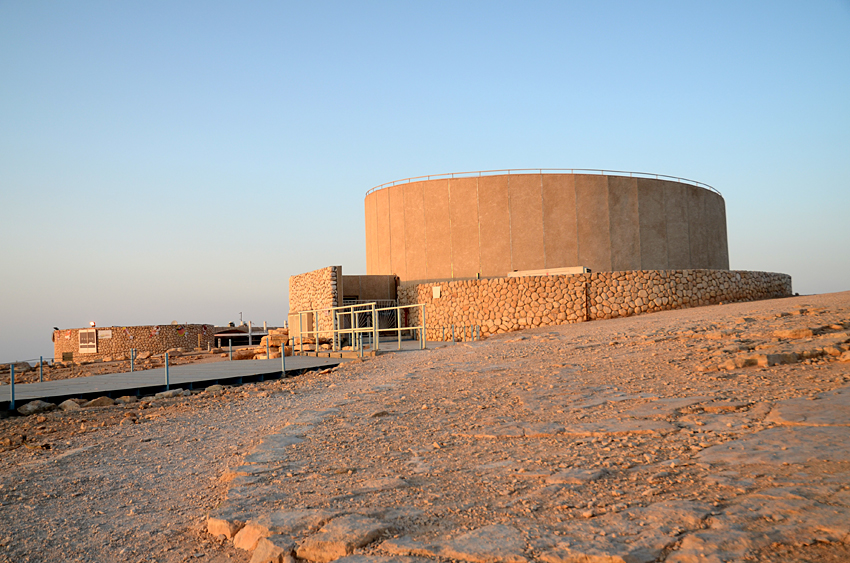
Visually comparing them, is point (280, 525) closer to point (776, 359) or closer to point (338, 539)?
point (338, 539)

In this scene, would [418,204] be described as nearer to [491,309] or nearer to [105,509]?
[491,309]

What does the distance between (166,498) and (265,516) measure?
1.45 metres

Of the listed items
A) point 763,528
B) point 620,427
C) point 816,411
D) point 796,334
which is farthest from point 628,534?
point 796,334

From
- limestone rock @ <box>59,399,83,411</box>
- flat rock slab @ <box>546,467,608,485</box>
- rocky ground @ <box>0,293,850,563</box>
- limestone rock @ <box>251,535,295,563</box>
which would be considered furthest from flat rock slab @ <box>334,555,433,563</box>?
limestone rock @ <box>59,399,83,411</box>

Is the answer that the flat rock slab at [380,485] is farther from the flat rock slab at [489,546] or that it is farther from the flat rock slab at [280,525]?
the flat rock slab at [489,546]

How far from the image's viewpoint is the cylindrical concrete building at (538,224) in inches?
1099

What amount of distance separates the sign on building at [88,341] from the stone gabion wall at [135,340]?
245 millimetres

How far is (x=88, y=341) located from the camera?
3828 centimetres

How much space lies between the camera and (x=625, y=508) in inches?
141

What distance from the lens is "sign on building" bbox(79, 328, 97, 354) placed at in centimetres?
3809

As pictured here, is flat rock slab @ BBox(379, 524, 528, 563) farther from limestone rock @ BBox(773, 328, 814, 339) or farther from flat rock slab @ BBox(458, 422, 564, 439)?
limestone rock @ BBox(773, 328, 814, 339)

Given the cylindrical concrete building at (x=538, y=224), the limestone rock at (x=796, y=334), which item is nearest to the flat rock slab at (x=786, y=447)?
the limestone rock at (x=796, y=334)

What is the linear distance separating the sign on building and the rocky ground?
32.4 m

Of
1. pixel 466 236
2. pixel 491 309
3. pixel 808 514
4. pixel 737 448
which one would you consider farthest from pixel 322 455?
pixel 466 236
